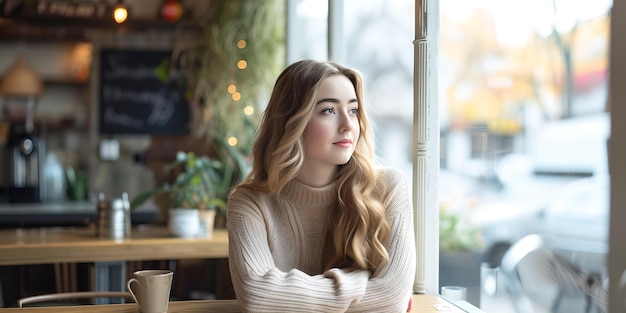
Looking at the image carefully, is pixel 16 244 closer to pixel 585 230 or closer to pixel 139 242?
pixel 139 242

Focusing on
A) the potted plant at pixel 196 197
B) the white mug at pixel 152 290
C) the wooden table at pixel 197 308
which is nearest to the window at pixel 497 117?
the wooden table at pixel 197 308

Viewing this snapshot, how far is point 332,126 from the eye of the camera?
5.46 feet

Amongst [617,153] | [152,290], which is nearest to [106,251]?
[152,290]

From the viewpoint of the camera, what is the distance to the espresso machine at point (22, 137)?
4.86 metres

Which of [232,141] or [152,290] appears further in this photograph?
[232,141]

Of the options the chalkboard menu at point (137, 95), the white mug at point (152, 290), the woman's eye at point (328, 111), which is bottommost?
the white mug at point (152, 290)

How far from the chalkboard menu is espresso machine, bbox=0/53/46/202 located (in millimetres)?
516

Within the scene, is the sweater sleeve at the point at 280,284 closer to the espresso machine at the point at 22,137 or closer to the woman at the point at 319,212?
the woman at the point at 319,212

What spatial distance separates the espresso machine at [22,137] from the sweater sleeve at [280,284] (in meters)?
3.71

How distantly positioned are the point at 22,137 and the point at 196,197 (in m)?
2.09

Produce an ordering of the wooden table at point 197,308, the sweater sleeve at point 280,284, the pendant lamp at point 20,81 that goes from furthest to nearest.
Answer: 1. the pendant lamp at point 20,81
2. the wooden table at point 197,308
3. the sweater sleeve at point 280,284

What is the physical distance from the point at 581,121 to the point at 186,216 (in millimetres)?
2097

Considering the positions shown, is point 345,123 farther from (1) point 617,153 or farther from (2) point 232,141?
(2) point 232,141

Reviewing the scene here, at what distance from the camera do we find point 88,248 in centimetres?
304
